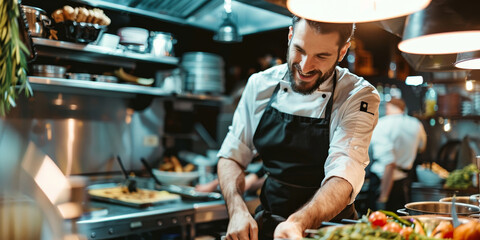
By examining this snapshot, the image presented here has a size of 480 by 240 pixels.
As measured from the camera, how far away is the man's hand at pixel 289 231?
135 cm

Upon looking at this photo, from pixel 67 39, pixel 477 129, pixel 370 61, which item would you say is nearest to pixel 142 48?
pixel 67 39

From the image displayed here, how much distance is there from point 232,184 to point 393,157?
10.2ft

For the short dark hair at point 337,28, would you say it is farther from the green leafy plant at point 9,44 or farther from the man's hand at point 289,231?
the green leafy plant at point 9,44

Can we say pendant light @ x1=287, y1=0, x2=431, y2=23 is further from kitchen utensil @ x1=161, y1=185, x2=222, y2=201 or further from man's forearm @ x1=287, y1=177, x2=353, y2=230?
kitchen utensil @ x1=161, y1=185, x2=222, y2=201

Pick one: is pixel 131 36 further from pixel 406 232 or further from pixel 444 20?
pixel 406 232

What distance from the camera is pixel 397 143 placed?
15.2 ft

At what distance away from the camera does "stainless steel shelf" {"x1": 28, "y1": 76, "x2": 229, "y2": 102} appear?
2.80m

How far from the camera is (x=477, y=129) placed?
5.03 m

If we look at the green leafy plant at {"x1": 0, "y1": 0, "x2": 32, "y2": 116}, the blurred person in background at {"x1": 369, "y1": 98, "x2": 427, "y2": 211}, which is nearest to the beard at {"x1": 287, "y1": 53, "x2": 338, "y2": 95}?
the green leafy plant at {"x1": 0, "y1": 0, "x2": 32, "y2": 116}

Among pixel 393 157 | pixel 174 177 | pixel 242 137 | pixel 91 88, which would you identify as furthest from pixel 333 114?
pixel 393 157

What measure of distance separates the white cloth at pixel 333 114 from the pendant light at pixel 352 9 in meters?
0.55

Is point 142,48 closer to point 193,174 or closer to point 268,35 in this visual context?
point 193,174

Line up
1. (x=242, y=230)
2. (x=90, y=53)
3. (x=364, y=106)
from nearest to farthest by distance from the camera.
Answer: (x=242, y=230) < (x=364, y=106) < (x=90, y=53)

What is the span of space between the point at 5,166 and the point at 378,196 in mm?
A: 3566
